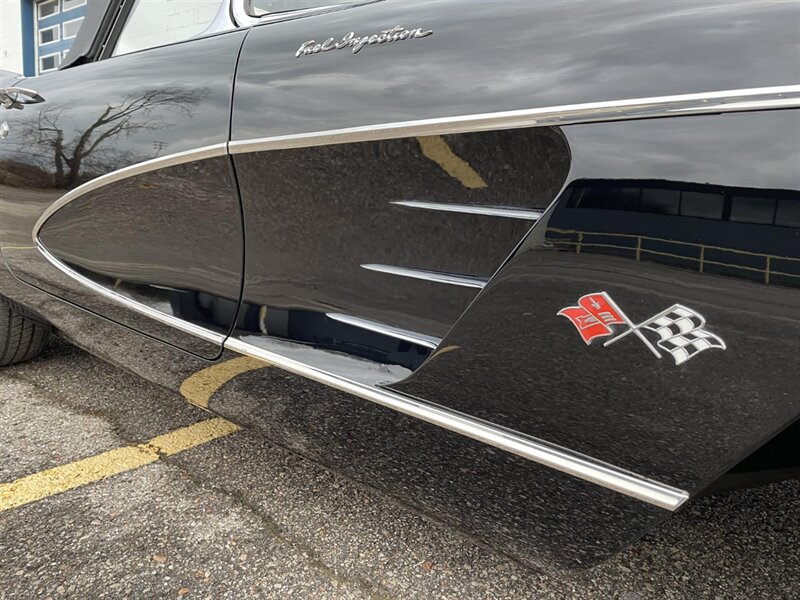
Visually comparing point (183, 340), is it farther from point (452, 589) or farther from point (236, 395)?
point (452, 589)

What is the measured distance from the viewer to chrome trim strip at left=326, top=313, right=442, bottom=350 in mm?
1090

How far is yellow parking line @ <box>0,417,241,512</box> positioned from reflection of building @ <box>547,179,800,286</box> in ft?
4.46

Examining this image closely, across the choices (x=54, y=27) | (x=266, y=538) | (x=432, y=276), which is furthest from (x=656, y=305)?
(x=54, y=27)

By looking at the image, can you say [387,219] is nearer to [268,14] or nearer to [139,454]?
[268,14]

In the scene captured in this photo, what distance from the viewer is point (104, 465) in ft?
6.34

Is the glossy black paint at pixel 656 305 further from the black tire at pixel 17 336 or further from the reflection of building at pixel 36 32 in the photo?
the reflection of building at pixel 36 32

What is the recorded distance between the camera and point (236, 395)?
1477mm

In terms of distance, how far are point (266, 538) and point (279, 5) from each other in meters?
1.34

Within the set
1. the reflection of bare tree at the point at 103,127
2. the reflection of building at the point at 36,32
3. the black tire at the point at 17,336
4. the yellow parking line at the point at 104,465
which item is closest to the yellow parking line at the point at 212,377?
the yellow parking line at the point at 104,465

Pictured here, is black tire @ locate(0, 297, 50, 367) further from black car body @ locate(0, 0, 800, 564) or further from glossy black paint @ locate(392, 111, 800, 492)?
glossy black paint @ locate(392, 111, 800, 492)

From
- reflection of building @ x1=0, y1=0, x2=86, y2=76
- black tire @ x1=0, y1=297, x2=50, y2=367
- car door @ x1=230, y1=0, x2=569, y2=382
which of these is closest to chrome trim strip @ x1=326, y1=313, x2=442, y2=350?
car door @ x1=230, y1=0, x2=569, y2=382

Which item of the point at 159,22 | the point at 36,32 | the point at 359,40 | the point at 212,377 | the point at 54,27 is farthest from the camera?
the point at 36,32

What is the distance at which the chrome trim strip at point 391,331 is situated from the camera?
42.9 inches

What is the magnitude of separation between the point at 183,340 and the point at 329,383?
Result: 49 centimetres
